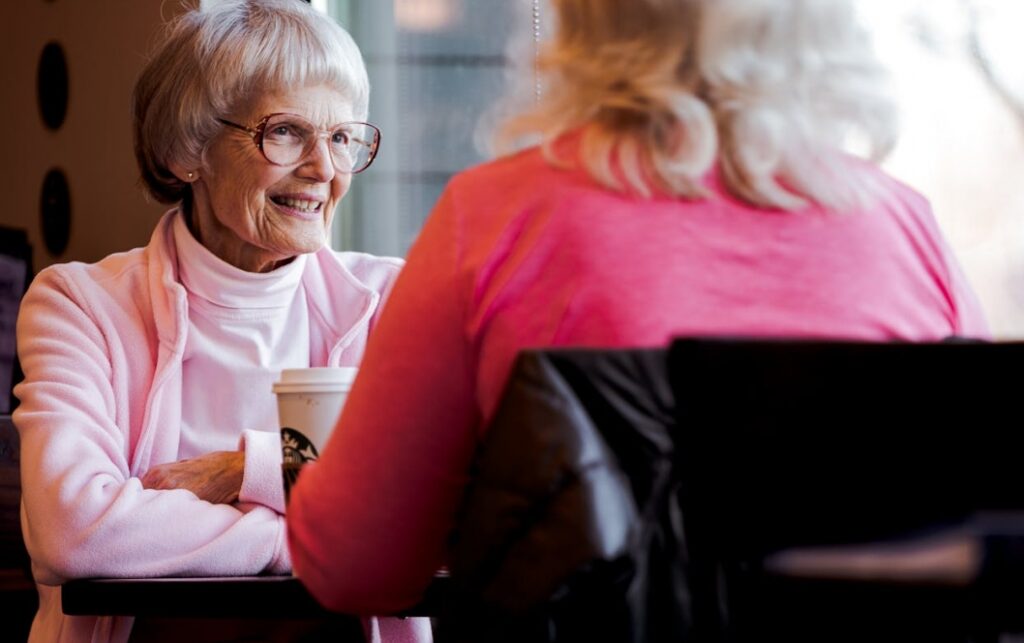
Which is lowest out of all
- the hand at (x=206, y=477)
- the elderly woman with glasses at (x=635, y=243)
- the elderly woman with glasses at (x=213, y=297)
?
the hand at (x=206, y=477)

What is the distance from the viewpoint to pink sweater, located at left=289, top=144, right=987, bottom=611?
0.92 meters

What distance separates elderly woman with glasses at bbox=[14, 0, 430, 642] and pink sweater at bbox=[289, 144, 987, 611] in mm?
581

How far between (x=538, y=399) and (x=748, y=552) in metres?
0.16

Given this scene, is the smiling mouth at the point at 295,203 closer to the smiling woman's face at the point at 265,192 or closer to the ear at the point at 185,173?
the smiling woman's face at the point at 265,192

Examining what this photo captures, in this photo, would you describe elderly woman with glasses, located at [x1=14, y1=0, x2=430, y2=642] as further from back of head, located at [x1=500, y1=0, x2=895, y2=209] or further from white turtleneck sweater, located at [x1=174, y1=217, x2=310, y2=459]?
back of head, located at [x1=500, y1=0, x2=895, y2=209]

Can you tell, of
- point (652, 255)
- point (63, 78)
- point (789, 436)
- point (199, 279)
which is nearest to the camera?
point (789, 436)

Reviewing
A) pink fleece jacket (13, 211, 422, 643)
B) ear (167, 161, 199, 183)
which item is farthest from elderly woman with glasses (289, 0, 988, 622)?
ear (167, 161, 199, 183)

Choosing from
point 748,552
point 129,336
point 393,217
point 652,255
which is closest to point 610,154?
point 652,255

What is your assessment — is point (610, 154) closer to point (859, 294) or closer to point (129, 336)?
point (859, 294)

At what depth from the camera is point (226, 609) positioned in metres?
1.35

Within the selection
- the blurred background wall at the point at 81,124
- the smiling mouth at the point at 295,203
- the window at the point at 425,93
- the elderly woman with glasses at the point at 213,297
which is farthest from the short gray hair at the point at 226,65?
the blurred background wall at the point at 81,124

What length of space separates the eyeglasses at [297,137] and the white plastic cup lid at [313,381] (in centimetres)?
84

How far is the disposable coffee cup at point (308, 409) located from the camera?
123 centimetres

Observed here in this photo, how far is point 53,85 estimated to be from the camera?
14.0ft
